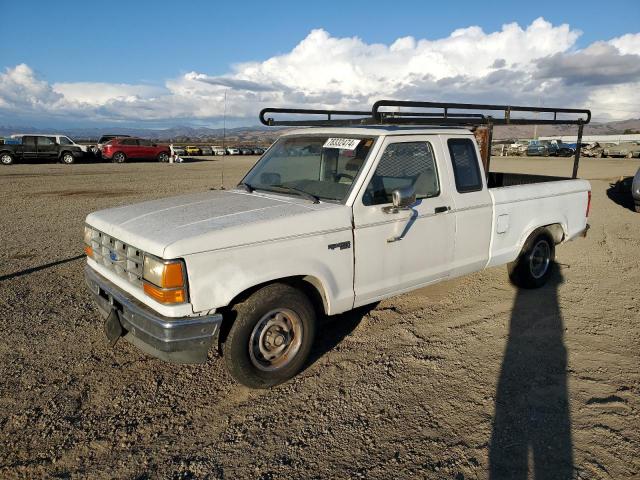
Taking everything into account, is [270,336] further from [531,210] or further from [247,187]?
[531,210]

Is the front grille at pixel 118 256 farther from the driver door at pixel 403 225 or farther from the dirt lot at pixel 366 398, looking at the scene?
the driver door at pixel 403 225

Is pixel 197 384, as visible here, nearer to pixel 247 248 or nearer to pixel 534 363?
pixel 247 248

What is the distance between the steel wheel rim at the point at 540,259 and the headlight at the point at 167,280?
4.35 meters

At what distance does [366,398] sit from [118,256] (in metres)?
2.13

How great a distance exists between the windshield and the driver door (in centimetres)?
20

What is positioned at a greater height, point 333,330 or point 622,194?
point 622,194

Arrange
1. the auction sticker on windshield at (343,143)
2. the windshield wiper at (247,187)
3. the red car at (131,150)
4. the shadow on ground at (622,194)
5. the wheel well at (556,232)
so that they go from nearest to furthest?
the auction sticker on windshield at (343,143) → the windshield wiper at (247,187) → the wheel well at (556,232) → the shadow on ground at (622,194) → the red car at (131,150)

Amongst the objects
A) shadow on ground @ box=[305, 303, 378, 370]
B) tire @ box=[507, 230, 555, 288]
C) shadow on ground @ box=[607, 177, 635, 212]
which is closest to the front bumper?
shadow on ground @ box=[305, 303, 378, 370]

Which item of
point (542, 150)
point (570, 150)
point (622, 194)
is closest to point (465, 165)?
point (622, 194)

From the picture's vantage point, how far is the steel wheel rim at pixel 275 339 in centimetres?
340

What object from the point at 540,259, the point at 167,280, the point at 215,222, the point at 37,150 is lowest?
the point at 540,259

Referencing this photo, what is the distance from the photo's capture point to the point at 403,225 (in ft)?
12.8

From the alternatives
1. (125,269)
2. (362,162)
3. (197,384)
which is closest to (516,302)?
(362,162)

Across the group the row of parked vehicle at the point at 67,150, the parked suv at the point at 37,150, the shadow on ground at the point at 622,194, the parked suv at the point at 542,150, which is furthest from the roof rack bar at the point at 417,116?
the parked suv at the point at 542,150
